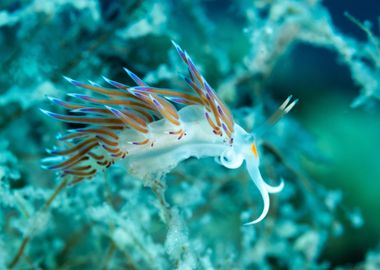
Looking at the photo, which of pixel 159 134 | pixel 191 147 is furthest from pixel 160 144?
pixel 191 147

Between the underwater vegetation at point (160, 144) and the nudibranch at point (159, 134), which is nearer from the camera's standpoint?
the nudibranch at point (159, 134)

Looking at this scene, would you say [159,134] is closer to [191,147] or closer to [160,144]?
[160,144]

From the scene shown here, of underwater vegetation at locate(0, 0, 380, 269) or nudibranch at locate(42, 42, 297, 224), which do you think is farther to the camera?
underwater vegetation at locate(0, 0, 380, 269)

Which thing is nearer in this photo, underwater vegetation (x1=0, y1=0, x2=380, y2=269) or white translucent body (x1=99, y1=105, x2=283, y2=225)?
white translucent body (x1=99, y1=105, x2=283, y2=225)

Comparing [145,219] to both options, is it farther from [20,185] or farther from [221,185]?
[20,185]

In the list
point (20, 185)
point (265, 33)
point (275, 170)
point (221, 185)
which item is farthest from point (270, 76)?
point (20, 185)

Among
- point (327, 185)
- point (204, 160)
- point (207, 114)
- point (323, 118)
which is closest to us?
point (207, 114)
